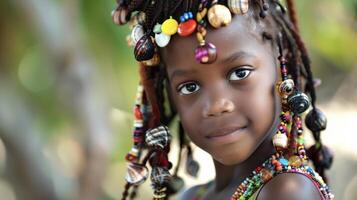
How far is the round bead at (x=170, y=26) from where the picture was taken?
177 centimetres

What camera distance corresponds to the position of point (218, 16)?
1.71m

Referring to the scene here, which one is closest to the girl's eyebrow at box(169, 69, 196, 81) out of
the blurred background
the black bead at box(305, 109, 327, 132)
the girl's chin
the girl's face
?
the girl's face

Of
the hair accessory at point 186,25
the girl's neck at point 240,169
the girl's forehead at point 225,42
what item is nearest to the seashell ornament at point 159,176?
the girl's neck at point 240,169

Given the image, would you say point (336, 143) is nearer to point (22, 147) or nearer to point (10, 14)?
point (22, 147)

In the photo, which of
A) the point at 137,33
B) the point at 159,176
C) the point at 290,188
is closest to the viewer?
the point at 290,188

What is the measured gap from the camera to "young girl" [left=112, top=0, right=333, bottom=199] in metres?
1.73

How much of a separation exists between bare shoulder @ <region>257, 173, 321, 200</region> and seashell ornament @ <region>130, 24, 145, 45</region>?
1.71ft

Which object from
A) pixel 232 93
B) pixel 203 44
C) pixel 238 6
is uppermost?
pixel 238 6

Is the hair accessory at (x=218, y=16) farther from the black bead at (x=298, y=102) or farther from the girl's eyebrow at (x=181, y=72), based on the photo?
the black bead at (x=298, y=102)

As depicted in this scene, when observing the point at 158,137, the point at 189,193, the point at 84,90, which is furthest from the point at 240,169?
the point at 84,90

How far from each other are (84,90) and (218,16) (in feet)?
9.20

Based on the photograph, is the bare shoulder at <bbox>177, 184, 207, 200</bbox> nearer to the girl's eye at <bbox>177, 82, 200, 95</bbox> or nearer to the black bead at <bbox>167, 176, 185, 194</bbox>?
the black bead at <bbox>167, 176, 185, 194</bbox>

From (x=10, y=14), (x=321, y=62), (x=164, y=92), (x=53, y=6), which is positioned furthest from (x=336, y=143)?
(x=164, y=92)

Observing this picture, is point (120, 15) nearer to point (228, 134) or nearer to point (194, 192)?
point (228, 134)
